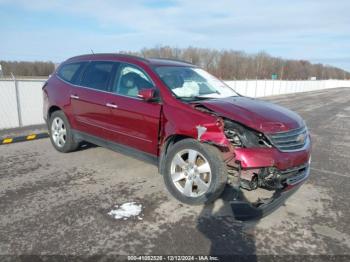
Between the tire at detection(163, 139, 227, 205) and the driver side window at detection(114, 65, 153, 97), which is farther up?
the driver side window at detection(114, 65, 153, 97)

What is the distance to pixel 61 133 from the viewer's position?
6078mm

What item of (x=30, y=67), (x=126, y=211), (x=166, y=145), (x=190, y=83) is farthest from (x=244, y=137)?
(x=30, y=67)

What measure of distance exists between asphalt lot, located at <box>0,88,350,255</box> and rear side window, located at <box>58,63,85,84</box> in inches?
61.6

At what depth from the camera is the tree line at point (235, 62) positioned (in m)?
51.9

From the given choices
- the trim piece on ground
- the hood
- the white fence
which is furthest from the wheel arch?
the white fence

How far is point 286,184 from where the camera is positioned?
3.73m

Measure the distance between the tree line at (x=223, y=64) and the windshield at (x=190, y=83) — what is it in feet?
102

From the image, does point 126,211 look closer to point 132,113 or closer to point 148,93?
point 132,113

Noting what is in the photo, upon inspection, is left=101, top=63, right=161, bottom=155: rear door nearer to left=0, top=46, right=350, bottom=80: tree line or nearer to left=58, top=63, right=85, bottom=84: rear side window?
left=58, top=63, right=85, bottom=84: rear side window

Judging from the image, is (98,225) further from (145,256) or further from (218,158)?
(218,158)

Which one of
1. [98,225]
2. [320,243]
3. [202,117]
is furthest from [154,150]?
[320,243]

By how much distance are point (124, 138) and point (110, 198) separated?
1.03 m

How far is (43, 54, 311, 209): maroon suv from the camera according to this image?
3.63 meters

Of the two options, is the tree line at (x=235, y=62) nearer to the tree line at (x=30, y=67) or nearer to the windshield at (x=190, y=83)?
the tree line at (x=30, y=67)
